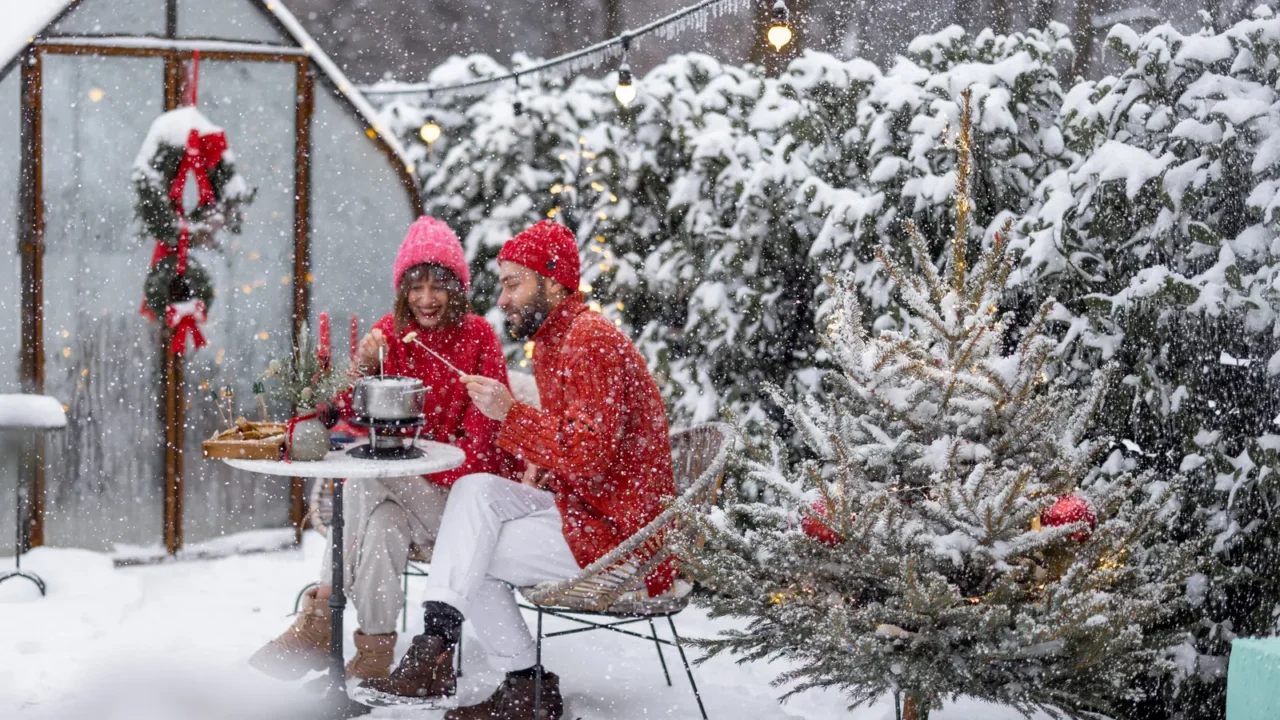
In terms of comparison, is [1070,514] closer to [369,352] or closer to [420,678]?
[420,678]

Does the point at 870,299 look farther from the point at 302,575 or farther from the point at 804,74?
the point at 302,575

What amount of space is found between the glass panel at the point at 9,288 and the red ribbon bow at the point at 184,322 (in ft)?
2.16

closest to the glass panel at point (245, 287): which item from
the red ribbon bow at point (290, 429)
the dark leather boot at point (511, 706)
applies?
the red ribbon bow at point (290, 429)

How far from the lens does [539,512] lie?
4.04 m

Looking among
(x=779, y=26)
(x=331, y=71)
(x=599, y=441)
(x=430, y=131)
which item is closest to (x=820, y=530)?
(x=599, y=441)

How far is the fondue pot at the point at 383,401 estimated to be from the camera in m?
3.87

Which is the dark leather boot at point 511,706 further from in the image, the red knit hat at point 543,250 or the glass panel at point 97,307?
the glass panel at point 97,307

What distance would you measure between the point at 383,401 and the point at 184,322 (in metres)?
2.61

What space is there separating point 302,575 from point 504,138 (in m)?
2.53

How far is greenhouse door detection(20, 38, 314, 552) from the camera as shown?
577cm

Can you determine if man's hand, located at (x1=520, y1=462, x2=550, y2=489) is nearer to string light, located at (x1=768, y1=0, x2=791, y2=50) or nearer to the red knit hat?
the red knit hat

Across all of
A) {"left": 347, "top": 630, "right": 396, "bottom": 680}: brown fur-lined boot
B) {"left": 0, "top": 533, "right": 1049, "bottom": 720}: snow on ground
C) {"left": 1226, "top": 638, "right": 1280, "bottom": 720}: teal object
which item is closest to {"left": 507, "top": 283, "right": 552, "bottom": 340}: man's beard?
{"left": 347, "top": 630, "right": 396, "bottom": 680}: brown fur-lined boot

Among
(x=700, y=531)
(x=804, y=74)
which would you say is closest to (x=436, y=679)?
(x=700, y=531)

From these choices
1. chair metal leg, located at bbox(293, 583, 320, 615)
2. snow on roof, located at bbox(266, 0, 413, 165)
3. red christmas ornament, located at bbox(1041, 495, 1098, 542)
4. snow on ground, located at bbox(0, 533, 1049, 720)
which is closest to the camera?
red christmas ornament, located at bbox(1041, 495, 1098, 542)
